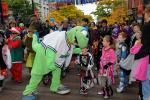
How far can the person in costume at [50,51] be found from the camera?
7953mm

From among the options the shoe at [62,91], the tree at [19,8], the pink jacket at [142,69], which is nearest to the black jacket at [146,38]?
the pink jacket at [142,69]

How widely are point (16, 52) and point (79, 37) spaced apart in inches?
114

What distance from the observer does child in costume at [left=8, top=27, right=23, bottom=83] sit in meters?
10.4

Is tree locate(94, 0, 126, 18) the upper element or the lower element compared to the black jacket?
lower

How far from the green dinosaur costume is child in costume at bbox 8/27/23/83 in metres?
2.24

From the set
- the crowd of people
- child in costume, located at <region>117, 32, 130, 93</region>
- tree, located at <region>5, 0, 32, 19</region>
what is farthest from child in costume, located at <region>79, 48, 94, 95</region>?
tree, located at <region>5, 0, 32, 19</region>

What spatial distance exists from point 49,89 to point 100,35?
3.87 metres

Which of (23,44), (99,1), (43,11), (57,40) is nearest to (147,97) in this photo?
(57,40)

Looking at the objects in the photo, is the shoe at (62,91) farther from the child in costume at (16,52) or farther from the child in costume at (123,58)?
the child in costume at (16,52)

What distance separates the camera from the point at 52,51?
7.93 meters

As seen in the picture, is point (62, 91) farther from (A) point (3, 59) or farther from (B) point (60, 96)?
(A) point (3, 59)

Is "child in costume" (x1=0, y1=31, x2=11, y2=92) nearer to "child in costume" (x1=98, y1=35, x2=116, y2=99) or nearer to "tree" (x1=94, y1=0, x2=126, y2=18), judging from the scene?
"child in costume" (x1=98, y1=35, x2=116, y2=99)

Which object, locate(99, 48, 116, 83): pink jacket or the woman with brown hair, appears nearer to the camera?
the woman with brown hair

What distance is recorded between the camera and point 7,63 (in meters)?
9.56
